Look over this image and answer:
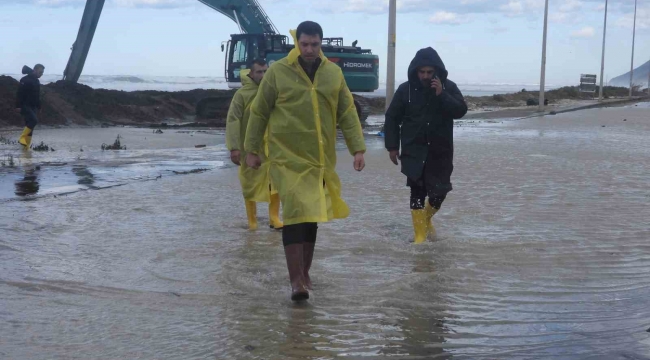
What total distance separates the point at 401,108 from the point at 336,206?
6.26 feet

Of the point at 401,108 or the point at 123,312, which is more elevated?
the point at 401,108

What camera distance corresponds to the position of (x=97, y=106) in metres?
28.4

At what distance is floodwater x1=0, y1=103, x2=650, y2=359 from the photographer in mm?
4906

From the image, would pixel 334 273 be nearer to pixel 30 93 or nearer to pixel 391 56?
pixel 30 93

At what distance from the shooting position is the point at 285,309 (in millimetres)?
5543

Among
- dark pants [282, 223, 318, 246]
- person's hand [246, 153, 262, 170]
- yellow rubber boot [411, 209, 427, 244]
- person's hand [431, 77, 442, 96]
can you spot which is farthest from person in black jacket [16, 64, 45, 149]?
dark pants [282, 223, 318, 246]

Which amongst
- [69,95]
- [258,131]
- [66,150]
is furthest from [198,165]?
[69,95]

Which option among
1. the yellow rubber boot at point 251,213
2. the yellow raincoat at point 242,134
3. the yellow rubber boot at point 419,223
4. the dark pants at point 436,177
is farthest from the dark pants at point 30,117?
A: the dark pants at point 436,177

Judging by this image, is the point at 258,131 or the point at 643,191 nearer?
the point at 258,131

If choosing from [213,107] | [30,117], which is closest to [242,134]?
[30,117]

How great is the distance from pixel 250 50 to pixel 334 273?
21.6 m

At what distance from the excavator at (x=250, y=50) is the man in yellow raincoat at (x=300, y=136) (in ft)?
66.4

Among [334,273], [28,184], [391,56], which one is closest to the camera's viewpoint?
[334,273]

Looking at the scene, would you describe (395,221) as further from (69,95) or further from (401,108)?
(69,95)
